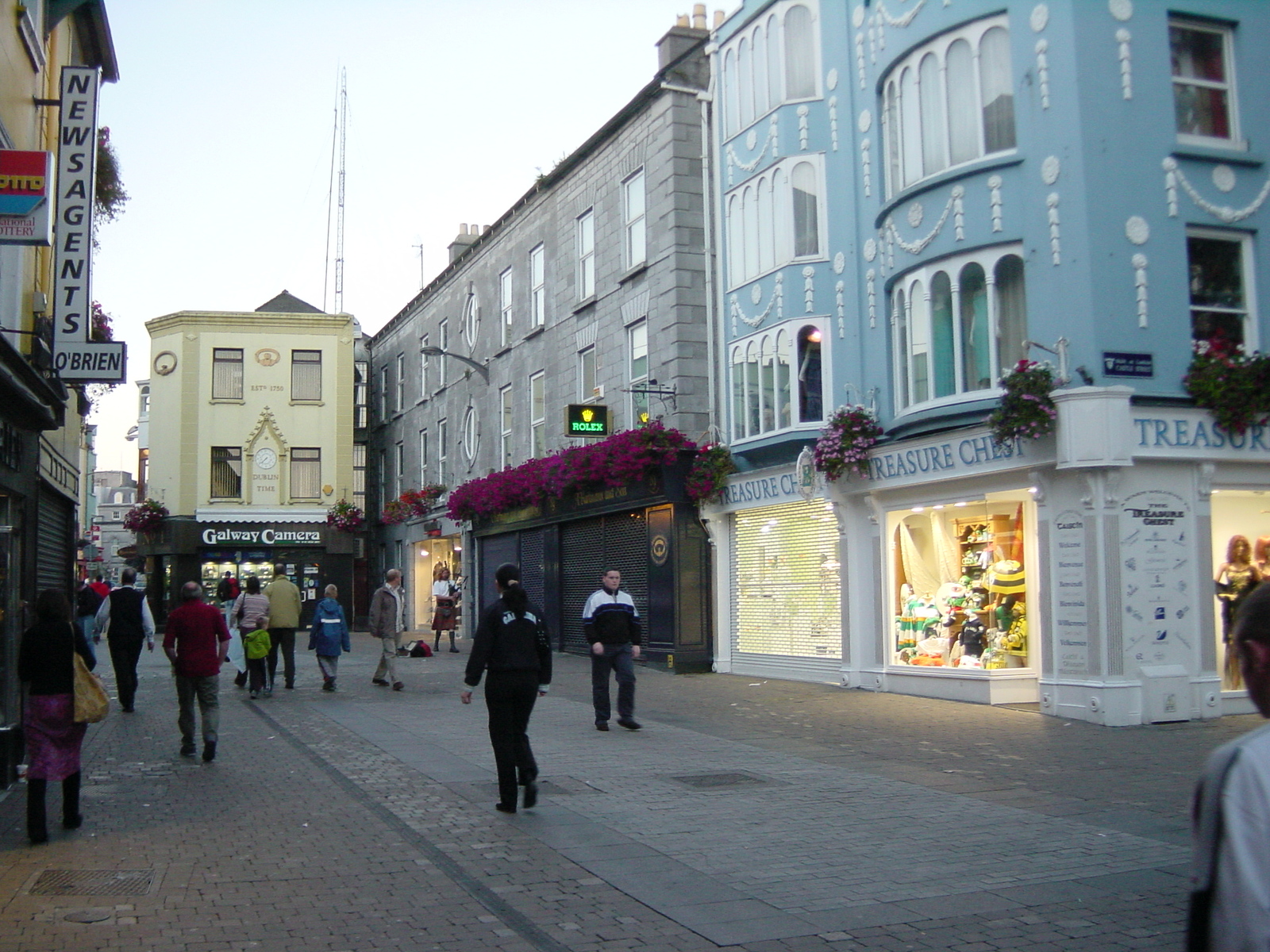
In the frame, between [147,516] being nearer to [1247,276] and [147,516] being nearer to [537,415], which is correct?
[537,415]

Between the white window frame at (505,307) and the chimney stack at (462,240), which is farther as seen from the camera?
the chimney stack at (462,240)

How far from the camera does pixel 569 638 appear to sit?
26.3 m

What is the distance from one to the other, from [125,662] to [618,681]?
6.74m

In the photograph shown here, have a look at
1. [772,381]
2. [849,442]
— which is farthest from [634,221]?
[849,442]

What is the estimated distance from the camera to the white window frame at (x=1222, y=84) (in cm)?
1460

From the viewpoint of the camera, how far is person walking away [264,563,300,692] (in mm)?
18031

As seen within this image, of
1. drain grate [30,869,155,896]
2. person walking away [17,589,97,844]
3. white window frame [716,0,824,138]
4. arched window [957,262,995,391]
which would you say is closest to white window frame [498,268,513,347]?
white window frame [716,0,824,138]

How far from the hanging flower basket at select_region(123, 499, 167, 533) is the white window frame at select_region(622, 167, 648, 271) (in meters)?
22.5

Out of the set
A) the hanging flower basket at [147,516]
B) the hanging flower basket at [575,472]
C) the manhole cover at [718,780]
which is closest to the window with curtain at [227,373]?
the hanging flower basket at [147,516]

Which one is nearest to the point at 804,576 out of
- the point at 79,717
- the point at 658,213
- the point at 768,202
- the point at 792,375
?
the point at 792,375

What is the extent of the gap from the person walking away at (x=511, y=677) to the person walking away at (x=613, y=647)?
162 inches

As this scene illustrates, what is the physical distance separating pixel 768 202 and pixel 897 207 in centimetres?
347

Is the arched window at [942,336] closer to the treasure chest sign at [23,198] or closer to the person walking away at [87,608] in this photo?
the treasure chest sign at [23,198]

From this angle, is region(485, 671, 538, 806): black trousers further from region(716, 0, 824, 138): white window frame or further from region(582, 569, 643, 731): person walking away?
region(716, 0, 824, 138): white window frame
